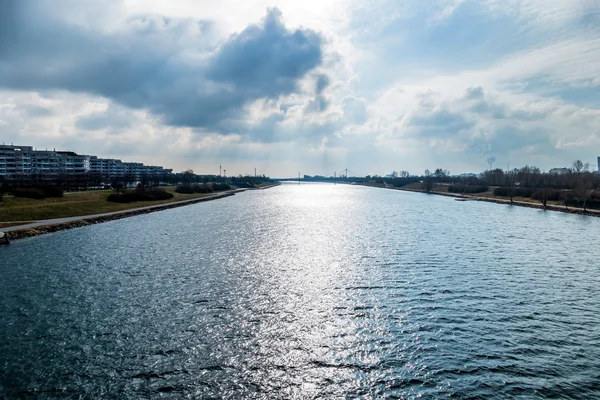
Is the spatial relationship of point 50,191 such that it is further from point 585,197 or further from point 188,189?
point 585,197

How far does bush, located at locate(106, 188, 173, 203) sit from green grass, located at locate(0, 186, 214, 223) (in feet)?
8.53

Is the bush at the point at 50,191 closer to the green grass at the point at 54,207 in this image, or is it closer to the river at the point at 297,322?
the green grass at the point at 54,207

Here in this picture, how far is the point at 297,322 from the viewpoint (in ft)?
70.6

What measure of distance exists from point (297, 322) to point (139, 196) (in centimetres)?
9143

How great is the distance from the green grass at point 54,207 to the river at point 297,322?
19.7 m

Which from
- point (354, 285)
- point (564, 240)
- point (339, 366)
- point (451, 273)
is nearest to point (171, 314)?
point (339, 366)

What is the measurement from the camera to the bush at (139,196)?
92.5m

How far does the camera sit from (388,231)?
58.5 meters

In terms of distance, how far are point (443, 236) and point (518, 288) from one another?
25015mm

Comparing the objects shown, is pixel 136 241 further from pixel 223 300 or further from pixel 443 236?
pixel 443 236

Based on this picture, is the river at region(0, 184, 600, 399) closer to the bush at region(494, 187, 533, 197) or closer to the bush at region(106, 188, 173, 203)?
the bush at region(106, 188, 173, 203)

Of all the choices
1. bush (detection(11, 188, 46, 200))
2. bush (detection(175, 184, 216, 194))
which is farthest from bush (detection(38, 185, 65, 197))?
bush (detection(175, 184, 216, 194))

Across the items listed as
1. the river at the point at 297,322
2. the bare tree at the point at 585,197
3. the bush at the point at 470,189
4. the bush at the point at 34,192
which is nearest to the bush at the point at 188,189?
the bush at the point at 34,192

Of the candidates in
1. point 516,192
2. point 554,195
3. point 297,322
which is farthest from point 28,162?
point 554,195
